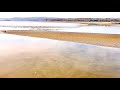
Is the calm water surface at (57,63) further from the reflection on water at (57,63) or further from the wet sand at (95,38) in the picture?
the wet sand at (95,38)

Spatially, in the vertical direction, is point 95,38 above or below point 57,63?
below

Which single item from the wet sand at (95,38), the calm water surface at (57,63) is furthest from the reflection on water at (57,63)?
the wet sand at (95,38)

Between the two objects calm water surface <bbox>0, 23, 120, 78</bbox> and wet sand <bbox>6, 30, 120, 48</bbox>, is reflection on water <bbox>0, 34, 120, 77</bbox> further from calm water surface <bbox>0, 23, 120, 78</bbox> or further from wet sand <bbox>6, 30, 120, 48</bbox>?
wet sand <bbox>6, 30, 120, 48</bbox>

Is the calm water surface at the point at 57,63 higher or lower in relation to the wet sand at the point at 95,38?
higher

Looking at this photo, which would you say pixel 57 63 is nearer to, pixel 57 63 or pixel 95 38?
pixel 57 63

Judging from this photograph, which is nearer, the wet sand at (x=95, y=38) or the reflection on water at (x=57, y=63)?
the reflection on water at (x=57, y=63)

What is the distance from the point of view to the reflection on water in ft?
15.7

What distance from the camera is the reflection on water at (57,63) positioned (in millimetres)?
4782

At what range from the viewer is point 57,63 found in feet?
18.2

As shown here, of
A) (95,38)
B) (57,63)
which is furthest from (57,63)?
(95,38)
